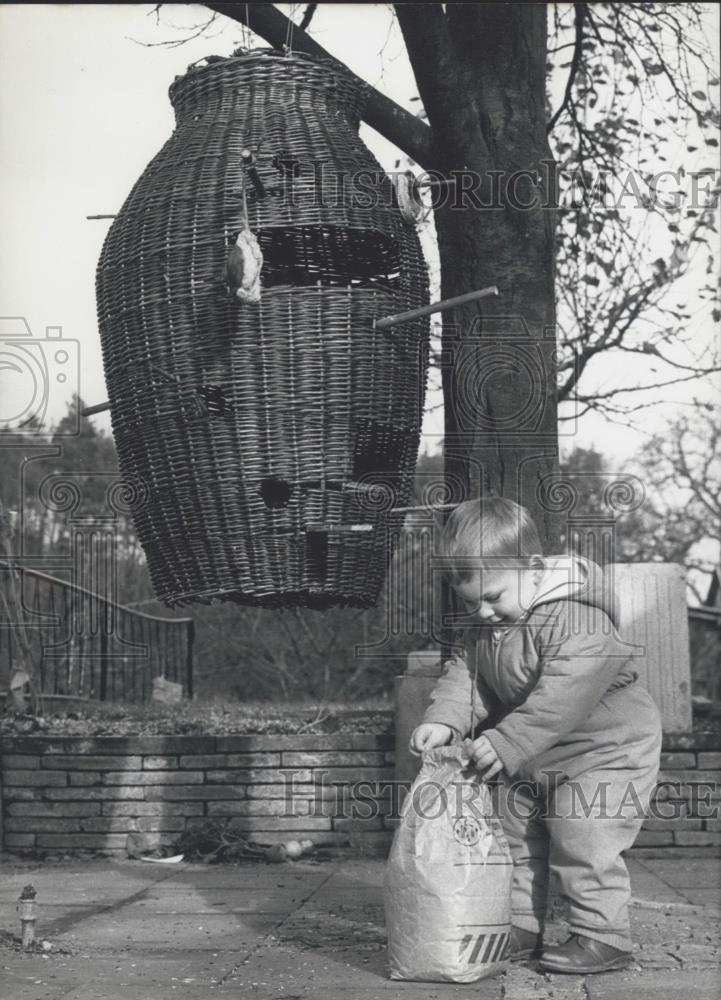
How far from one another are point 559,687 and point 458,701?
0.28 meters

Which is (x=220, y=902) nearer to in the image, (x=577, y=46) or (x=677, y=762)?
(x=677, y=762)

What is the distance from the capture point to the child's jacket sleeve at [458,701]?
2.68 metres

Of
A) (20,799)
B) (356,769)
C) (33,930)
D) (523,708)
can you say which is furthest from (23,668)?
(523,708)

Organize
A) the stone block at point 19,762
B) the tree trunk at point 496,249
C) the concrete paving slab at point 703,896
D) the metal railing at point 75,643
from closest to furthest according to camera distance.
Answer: the tree trunk at point 496,249 < the concrete paving slab at point 703,896 < the stone block at point 19,762 < the metal railing at point 75,643

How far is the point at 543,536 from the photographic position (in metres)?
3.07

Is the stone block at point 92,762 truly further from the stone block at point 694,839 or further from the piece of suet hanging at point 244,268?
the piece of suet hanging at point 244,268

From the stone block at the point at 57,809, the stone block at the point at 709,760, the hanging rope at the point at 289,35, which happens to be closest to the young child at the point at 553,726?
the hanging rope at the point at 289,35

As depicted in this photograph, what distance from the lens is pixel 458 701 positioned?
2.71 meters

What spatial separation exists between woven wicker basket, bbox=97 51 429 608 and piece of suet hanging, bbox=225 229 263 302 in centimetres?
8

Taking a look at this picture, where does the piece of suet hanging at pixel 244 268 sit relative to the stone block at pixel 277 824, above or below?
above

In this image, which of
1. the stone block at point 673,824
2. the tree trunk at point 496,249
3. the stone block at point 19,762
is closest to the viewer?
the tree trunk at point 496,249

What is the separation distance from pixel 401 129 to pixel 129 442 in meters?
1.25

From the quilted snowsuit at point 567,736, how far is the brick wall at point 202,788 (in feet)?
6.70

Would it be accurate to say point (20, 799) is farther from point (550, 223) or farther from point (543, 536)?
point (550, 223)
